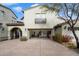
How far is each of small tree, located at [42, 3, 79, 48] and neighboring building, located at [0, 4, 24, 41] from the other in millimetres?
1682

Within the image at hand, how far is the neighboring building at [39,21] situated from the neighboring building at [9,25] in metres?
0.40

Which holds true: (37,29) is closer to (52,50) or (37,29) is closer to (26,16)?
(26,16)

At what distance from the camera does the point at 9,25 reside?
8516 mm

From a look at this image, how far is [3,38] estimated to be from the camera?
8.87 meters

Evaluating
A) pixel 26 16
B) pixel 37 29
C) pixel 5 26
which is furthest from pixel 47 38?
pixel 5 26

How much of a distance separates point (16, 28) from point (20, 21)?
0.45 metres

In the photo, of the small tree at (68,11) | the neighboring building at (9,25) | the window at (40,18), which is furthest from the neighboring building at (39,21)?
the neighboring building at (9,25)

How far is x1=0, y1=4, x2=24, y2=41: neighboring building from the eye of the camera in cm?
836

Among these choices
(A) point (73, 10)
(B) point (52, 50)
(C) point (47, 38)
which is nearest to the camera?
(B) point (52, 50)

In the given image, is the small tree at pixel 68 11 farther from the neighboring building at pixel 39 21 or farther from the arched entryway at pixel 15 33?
the arched entryway at pixel 15 33

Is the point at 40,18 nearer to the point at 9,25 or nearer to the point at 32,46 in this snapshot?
the point at 32,46

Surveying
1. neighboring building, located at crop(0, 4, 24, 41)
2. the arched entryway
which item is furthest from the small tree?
the arched entryway

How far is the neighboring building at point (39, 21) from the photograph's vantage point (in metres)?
8.28

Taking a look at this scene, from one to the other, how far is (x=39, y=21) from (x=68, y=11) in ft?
5.00
